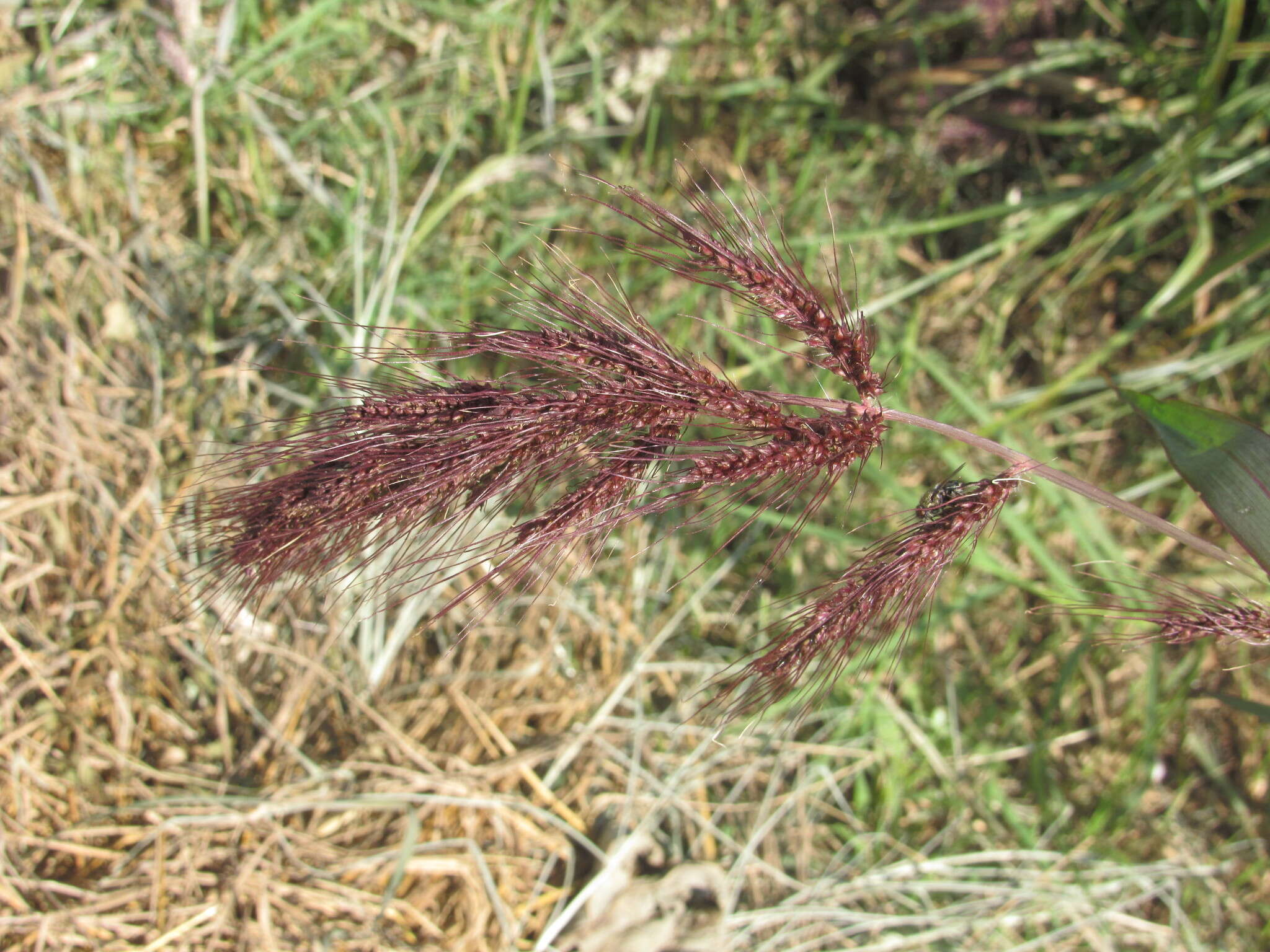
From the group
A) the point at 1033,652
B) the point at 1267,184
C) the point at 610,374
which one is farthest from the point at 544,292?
the point at 1267,184

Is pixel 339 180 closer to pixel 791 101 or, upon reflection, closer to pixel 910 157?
pixel 791 101

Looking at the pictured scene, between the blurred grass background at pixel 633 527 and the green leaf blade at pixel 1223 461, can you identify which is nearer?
the green leaf blade at pixel 1223 461

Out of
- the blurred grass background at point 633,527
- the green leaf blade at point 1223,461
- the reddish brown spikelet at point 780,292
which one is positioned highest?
the reddish brown spikelet at point 780,292

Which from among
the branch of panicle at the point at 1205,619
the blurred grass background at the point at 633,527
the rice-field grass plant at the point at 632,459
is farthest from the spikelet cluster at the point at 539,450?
the blurred grass background at the point at 633,527

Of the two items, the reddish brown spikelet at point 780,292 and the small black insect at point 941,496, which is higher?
the reddish brown spikelet at point 780,292

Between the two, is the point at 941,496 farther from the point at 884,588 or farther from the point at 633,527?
the point at 633,527

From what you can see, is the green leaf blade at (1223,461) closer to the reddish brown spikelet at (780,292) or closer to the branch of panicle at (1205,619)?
the branch of panicle at (1205,619)
